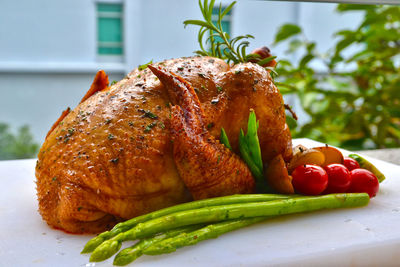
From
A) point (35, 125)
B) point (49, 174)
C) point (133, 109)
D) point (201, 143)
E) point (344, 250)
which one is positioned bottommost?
point (35, 125)

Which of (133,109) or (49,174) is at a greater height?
(133,109)

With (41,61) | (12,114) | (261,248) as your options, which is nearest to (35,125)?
(12,114)

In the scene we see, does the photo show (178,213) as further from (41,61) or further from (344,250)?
(41,61)

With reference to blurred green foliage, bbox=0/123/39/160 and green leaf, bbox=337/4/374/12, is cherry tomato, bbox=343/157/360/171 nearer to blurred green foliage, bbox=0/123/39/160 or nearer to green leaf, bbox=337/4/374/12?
green leaf, bbox=337/4/374/12

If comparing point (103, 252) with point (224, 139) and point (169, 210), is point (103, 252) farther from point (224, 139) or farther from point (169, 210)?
point (224, 139)

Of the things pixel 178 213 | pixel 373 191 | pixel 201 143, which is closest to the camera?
pixel 178 213

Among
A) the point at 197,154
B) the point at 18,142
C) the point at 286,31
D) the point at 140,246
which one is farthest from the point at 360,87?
the point at 18,142
